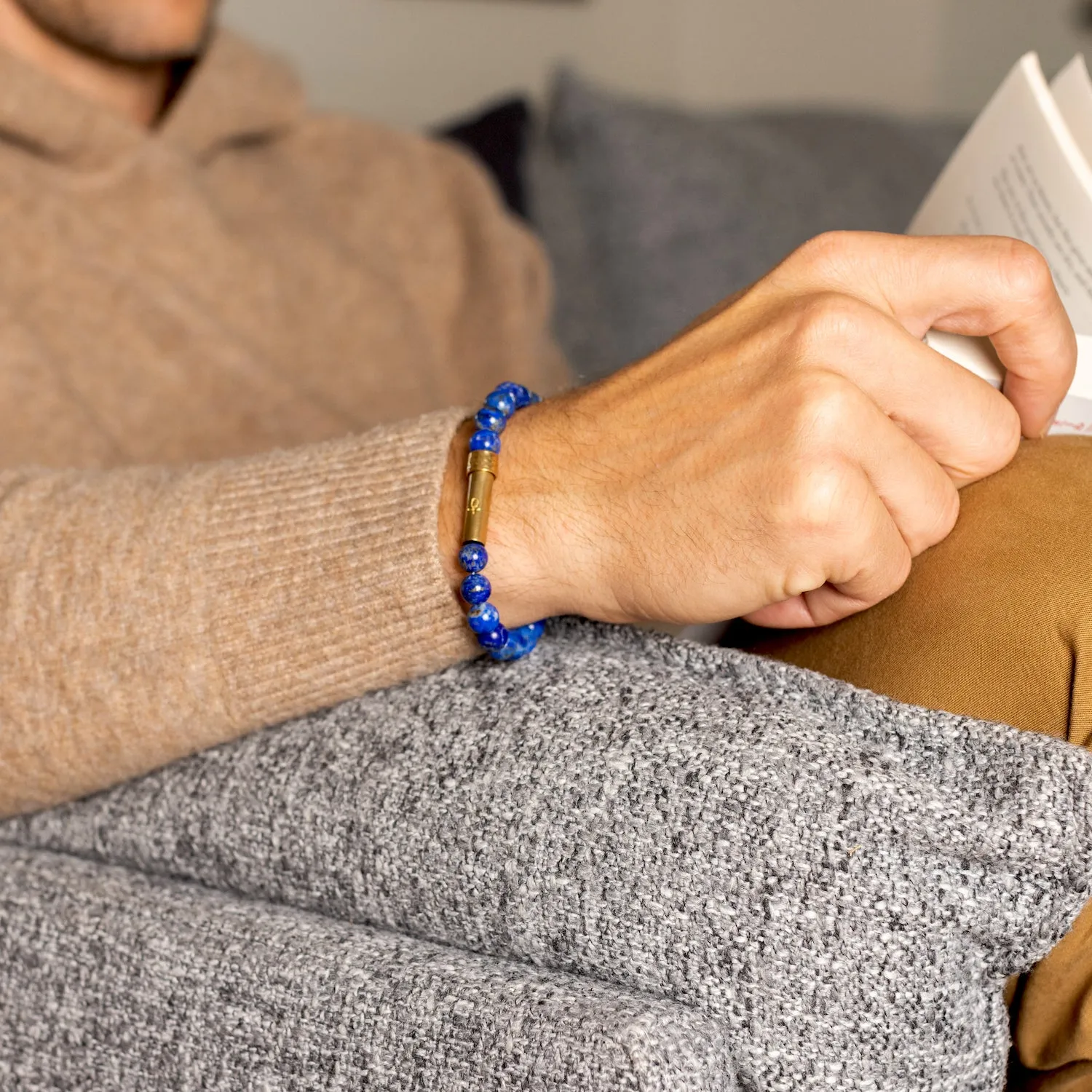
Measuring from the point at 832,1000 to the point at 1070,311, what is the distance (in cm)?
38

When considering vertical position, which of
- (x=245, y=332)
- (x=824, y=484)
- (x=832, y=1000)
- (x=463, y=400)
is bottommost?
(x=463, y=400)

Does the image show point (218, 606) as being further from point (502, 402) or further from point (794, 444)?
point (794, 444)

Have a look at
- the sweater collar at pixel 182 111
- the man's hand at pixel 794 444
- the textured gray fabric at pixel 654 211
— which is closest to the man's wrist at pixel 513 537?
the man's hand at pixel 794 444

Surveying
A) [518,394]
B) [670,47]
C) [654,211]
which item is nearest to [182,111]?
[654,211]

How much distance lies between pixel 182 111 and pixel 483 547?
0.80 m

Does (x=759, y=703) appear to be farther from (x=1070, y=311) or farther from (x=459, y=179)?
(x=459, y=179)

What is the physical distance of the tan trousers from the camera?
0.47m

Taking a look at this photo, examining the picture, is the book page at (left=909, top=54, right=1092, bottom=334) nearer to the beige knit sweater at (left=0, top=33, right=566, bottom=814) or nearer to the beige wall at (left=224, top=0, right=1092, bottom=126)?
the beige knit sweater at (left=0, top=33, right=566, bottom=814)

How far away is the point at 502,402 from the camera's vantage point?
23.6 inches

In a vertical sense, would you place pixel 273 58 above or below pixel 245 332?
above

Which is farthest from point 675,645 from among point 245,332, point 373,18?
point 373,18

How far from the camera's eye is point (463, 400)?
1296 millimetres

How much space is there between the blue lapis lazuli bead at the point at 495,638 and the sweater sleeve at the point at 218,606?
17mm

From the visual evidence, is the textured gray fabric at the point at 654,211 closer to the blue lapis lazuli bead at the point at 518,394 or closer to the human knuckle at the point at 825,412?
the blue lapis lazuli bead at the point at 518,394
